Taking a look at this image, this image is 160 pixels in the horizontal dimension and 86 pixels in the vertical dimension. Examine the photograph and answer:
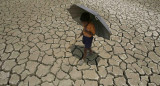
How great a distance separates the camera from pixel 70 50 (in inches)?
131

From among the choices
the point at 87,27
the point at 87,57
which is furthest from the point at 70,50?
the point at 87,27

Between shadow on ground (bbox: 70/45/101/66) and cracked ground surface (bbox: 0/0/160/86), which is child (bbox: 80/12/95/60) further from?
cracked ground surface (bbox: 0/0/160/86)

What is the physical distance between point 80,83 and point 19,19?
3315 mm

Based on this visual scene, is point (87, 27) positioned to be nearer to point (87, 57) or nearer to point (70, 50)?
point (87, 57)

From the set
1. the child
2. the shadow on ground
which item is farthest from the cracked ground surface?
the child

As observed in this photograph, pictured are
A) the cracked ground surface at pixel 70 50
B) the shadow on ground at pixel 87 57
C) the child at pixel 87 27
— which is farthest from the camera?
the shadow on ground at pixel 87 57

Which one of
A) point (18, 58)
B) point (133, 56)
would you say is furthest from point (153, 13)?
point (18, 58)

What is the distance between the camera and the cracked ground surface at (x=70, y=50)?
271 cm

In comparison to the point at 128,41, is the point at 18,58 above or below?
below

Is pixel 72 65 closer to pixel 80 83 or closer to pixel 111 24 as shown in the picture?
pixel 80 83

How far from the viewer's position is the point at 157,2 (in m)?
5.82

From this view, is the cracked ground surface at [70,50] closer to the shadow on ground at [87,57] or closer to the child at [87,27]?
the shadow on ground at [87,57]

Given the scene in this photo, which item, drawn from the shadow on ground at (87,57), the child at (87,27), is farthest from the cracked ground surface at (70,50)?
the child at (87,27)

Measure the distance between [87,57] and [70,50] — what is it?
50 centimetres
